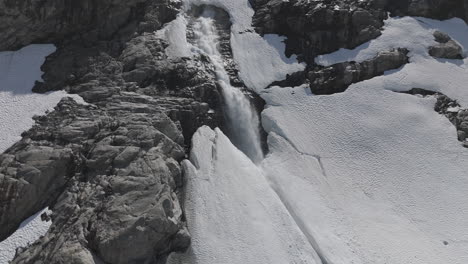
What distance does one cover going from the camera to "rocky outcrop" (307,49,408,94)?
30828 millimetres

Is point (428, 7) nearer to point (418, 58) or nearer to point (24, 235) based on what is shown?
point (418, 58)

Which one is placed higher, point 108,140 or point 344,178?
point 108,140

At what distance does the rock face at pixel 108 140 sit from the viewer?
20.9 m

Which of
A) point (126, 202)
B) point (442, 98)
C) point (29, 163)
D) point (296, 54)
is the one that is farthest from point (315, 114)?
point (29, 163)

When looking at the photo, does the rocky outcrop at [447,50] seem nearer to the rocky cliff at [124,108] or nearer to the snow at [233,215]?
the rocky cliff at [124,108]

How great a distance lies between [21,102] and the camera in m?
26.6

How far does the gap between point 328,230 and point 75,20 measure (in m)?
20.7

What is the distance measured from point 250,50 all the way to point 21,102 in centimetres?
1486

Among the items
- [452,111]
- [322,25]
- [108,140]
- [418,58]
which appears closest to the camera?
[108,140]

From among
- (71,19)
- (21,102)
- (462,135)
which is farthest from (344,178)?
(71,19)

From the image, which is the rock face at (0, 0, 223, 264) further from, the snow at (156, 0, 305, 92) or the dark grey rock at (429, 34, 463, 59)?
the dark grey rock at (429, 34, 463, 59)

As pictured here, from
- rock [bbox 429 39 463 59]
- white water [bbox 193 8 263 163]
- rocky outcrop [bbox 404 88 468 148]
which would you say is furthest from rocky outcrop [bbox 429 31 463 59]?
white water [bbox 193 8 263 163]

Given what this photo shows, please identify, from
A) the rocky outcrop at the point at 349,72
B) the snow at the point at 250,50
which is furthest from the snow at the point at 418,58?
the snow at the point at 250,50

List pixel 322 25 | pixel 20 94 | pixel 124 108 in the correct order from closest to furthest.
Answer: pixel 124 108, pixel 20 94, pixel 322 25
